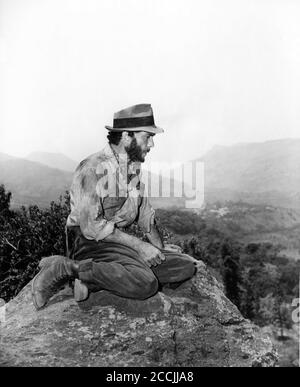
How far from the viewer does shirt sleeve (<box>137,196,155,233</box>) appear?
624 cm

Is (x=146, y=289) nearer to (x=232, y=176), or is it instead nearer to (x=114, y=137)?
(x=114, y=137)

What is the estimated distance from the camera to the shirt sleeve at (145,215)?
624cm

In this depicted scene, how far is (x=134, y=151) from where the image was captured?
19.1 feet

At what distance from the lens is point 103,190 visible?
18.5ft

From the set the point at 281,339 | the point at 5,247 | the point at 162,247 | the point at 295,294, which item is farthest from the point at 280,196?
the point at 162,247

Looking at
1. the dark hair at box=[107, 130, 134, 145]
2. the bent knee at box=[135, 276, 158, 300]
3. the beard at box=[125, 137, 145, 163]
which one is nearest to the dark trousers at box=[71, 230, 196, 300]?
the bent knee at box=[135, 276, 158, 300]

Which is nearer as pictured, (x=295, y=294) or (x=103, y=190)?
(x=103, y=190)

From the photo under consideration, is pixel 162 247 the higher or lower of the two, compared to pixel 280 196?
higher

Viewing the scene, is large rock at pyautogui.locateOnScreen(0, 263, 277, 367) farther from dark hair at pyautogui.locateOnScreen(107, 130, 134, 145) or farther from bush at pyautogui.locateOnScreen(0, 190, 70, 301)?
bush at pyautogui.locateOnScreen(0, 190, 70, 301)

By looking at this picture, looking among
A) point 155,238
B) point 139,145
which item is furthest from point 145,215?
point 139,145

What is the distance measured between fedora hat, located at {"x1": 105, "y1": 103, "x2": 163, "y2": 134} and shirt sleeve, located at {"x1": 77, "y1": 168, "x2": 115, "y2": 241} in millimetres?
597
